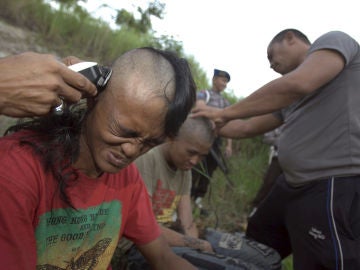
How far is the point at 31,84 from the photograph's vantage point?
3.11ft

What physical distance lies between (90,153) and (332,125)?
1.40 meters

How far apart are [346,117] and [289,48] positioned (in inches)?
26.9

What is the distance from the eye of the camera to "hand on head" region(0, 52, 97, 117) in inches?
37.5

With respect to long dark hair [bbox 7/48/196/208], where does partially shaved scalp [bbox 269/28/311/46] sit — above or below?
above

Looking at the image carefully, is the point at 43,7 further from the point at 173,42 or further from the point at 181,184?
the point at 181,184

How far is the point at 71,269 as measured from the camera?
1.38m

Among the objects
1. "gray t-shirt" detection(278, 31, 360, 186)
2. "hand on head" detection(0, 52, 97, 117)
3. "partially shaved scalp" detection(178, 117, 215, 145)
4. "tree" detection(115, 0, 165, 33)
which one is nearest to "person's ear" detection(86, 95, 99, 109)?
"hand on head" detection(0, 52, 97, 117)

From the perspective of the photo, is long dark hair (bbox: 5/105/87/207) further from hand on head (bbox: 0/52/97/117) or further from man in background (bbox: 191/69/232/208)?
man in background (bbox: 191/69/232/208)

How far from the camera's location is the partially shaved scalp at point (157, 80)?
1.33 metres

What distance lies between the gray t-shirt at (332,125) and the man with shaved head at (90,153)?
1.02 metres

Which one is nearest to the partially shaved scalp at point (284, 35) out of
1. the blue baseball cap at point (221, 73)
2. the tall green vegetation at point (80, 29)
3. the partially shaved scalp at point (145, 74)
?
the partially shaved scalp at point (145, 74)

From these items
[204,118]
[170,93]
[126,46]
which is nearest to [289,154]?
[204,118]

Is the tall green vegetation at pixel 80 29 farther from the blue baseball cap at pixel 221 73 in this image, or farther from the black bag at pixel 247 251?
the black bag at pixel 247 251

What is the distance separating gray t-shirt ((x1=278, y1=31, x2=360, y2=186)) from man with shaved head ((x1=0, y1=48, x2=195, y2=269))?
3.34 feet
